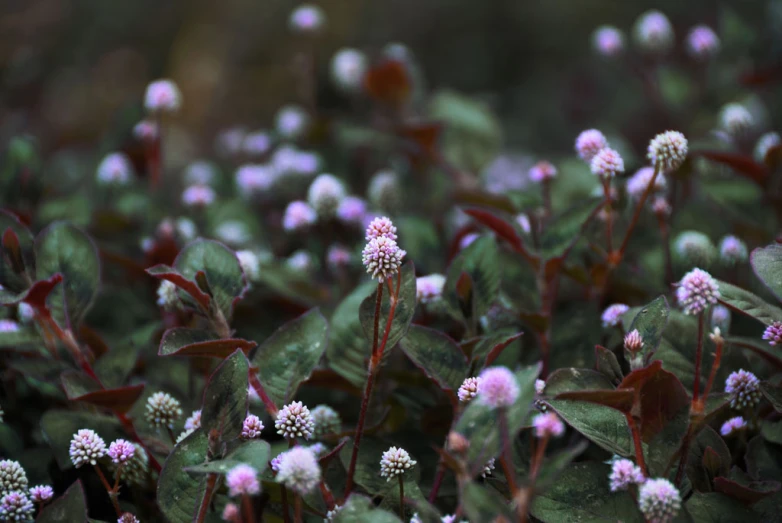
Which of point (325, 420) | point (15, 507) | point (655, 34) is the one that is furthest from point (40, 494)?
point (655, 34)

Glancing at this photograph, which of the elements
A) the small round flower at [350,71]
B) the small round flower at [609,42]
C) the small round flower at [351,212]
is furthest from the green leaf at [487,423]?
the small round flower at [350,71]

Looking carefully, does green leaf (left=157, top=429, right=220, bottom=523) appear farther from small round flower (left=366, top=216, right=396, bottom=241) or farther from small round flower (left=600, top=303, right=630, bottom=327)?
small round flower (left=600, top=303, right=630, bottom=327)

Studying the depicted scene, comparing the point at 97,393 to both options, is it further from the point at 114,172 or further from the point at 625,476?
the point at 114,172

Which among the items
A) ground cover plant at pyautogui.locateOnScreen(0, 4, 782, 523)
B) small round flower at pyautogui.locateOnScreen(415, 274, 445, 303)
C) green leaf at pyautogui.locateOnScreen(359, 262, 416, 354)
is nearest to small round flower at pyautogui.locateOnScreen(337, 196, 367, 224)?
ground cover plant at pyautogui.locateOnScreen(0, 4, 782, 523)

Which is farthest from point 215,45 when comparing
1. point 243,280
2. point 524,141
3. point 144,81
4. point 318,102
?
point 243,280

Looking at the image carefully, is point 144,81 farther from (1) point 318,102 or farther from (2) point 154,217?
(2) point 154,217
